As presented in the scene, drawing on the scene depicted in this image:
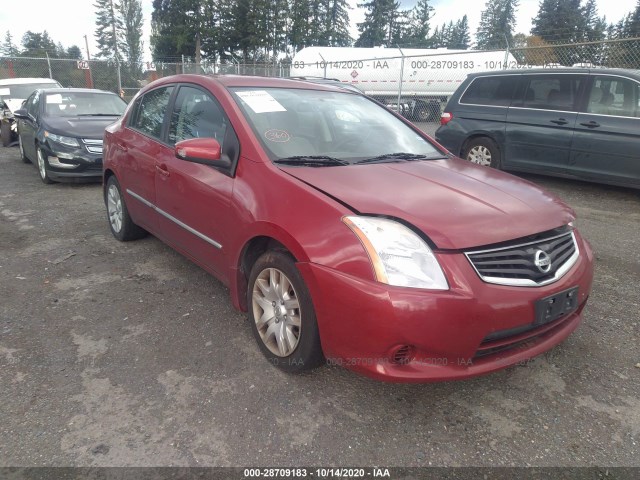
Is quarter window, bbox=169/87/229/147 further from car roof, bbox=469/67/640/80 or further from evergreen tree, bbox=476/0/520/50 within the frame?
evergreen tree, bbox=476/0/520/50

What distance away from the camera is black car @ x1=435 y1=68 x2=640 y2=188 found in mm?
6180

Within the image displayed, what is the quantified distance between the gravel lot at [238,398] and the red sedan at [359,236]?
31cm

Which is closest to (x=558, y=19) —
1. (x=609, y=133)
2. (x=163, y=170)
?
(x=609, y=133)

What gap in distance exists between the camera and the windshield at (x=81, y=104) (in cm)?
790

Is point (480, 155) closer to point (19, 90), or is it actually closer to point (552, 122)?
point (552, 122)

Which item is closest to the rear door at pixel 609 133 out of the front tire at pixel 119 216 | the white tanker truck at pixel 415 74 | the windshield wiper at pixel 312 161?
the windshield wiper at pixel 312 161

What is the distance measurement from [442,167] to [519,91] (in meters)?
5.22

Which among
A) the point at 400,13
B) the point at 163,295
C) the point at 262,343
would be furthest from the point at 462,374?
the point at 400,13

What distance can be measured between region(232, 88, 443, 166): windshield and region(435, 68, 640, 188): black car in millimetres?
4056

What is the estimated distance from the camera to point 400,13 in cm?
6481

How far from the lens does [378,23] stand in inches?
2552

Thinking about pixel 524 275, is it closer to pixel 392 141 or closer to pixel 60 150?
pixel 392 141

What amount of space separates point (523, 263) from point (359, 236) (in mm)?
803

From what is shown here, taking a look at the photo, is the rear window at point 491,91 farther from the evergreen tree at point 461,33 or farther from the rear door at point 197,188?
the evergreen tree at point 461,33
